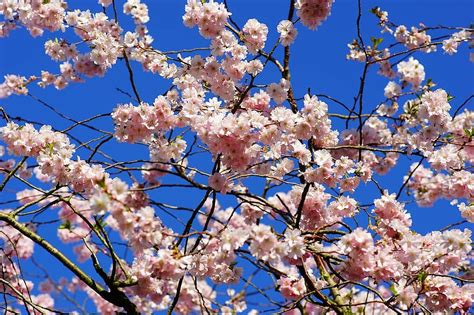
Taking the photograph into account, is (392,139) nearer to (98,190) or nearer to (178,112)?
(178,112)

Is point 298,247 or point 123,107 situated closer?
point 298,247

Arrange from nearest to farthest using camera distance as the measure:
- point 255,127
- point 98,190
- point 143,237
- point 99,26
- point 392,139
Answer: point 98,190 < point 143,237 < point 255,127 < point 99,26 < point 392,139

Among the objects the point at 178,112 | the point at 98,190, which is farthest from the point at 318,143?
the point at 98,190

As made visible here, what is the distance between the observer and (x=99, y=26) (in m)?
5.07

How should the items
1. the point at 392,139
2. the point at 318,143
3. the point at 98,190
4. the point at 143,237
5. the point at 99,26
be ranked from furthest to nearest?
the point at 392,139, the point at 99,26, the point at 318,143, the point at 143,237, the point at 98,190

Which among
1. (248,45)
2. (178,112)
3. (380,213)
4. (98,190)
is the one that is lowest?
(98,190)

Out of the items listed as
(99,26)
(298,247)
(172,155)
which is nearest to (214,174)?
(172,155)

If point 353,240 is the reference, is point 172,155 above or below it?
above

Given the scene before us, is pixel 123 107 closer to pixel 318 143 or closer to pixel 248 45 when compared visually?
pixel 248 45

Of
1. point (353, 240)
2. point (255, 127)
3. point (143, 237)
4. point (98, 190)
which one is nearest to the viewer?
point (98, 190)

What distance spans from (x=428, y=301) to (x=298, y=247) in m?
1.04

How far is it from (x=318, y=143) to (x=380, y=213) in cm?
73

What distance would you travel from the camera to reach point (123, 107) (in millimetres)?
4039

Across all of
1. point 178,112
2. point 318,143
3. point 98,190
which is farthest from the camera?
Result: point 318,143
